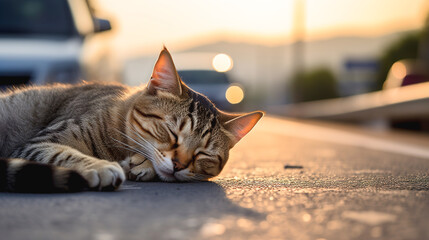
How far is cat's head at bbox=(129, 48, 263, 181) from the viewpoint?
11.5 feet

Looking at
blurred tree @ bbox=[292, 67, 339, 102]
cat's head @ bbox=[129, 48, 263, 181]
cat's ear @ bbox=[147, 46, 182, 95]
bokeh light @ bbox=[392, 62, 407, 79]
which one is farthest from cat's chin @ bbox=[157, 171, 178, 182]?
blurred tree @ bbox=[292, 67, 339, 102]

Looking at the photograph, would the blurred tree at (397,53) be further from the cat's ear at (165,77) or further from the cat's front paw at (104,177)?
the cat's front paw at (104,177)

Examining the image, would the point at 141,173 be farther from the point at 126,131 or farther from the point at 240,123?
the point at 240,123

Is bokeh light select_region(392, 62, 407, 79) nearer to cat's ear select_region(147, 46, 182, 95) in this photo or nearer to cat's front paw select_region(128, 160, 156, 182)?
cat's ear select_region(147, 46, 182, 95)

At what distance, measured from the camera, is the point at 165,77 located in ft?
12.9

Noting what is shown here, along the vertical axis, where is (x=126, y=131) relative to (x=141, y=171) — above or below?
above

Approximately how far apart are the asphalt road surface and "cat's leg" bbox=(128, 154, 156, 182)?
0.13m

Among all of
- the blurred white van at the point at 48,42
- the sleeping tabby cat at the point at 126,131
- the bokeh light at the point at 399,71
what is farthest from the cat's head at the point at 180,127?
the bokeh light at the point at 399,71

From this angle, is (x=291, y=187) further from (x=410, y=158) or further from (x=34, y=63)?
(x=34, y=63)

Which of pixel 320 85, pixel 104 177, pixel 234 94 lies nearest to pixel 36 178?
pixel 104 177

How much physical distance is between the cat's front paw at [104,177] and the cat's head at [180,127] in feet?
1.70

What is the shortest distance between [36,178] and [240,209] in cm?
107

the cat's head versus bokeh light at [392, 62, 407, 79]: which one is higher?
the cat's head

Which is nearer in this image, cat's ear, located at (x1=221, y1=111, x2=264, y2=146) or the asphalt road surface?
the asphalt road surface
